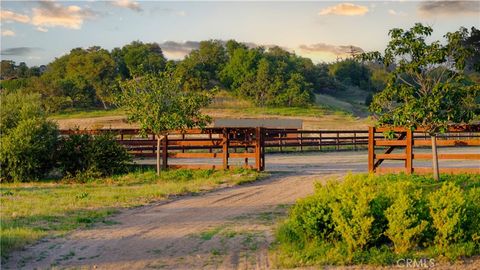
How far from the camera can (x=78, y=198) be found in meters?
16.1

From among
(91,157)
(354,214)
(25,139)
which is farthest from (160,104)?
(354,214)

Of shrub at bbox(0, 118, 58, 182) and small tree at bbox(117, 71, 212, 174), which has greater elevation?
small tree at bbox(117, 71, 212, 174)

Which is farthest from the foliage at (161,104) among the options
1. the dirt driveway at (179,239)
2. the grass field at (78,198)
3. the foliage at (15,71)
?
the foliage at (15,71)

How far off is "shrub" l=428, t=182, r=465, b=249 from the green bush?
15220 millimetres

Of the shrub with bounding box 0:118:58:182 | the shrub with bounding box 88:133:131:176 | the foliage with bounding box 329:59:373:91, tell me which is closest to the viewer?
the shrub with bounding box 0:118:58:182

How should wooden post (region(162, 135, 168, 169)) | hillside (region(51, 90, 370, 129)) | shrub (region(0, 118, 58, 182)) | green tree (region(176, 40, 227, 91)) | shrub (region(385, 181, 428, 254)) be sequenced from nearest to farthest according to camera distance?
shrub (region(385, 181, 428, 254)) < shrub (region(0, 118, 58, 182)) < wooden post (region(162, 135, 168, 169)) < hillside (region(51, 90, 370, 129)) < green tree (region(176, 40, 227, 91))

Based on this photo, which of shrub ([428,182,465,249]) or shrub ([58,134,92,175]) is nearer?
shrub ([428,182,465,249])

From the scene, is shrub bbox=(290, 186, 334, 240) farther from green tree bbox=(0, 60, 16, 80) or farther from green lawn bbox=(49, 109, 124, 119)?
green tree bbox=(0, 60, 16, 80)

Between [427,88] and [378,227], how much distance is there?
788 cm

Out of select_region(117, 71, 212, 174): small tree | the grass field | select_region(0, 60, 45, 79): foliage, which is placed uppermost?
select_region(0, 60, 45, 79): foliage

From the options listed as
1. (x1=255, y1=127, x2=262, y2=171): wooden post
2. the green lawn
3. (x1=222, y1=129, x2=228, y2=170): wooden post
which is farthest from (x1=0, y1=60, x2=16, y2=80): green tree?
(x1=255, y1=127, x2=262, y2=171): wooden post

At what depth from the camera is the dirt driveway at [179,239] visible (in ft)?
30.0

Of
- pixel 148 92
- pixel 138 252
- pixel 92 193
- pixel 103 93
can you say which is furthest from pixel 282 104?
pixel 138 252

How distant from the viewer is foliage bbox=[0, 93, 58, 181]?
22047 millimetres
